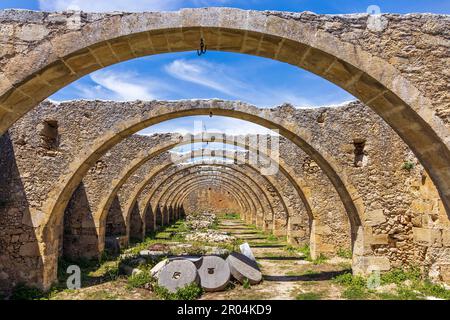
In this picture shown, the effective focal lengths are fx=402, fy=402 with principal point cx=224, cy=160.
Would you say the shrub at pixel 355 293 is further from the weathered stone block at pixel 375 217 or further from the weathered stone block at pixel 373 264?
the weathered stone block at pixel 375 217

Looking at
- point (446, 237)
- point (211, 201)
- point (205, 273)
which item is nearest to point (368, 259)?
point (446, 237)

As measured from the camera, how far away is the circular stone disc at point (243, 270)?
9.20 m

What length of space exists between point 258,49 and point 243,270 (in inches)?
227

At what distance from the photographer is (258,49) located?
5.09m

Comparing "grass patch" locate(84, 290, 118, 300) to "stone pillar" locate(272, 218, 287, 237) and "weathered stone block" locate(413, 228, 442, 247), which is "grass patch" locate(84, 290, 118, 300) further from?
"stone pillar" locate(272, 218, 287, 237)

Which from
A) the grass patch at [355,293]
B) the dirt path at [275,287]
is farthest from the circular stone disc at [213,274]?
the grass patch at [355,293]

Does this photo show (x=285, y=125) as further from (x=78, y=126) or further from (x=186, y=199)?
(x=186, y=199)

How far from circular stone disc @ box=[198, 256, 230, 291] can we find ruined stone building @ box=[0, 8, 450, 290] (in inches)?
117

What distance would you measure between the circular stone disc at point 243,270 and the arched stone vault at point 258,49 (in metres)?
5.09

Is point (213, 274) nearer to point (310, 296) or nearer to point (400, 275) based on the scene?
point (310, 296)

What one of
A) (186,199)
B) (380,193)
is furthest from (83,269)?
(186,199)

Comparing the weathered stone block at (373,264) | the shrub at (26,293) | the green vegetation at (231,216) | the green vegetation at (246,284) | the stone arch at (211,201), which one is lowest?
the green vegetation at (246,284)
